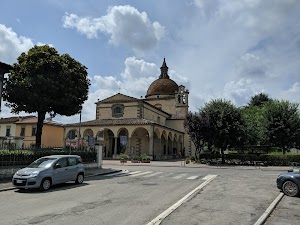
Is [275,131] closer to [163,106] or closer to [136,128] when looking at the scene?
[136,128]

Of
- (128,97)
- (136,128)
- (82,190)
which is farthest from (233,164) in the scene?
(82,190)

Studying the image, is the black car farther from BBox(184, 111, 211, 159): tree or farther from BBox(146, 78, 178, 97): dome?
BBox(146, 78, 178, 97): dome

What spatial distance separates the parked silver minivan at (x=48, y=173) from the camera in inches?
476

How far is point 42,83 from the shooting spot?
19.3m

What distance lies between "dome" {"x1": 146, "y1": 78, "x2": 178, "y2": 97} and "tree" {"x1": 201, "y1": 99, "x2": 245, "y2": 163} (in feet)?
82.2

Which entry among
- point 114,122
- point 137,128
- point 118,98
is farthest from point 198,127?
point 118,98

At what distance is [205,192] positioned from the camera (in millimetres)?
11992

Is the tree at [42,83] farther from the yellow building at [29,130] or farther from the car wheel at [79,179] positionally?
the yellow building at [29,130]

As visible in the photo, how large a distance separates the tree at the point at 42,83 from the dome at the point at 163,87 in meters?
38.2

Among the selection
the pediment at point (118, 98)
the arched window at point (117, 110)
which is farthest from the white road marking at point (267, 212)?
the arched window at point (117, 110)

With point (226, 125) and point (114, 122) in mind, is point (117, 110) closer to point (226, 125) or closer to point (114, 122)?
point (114, 122)

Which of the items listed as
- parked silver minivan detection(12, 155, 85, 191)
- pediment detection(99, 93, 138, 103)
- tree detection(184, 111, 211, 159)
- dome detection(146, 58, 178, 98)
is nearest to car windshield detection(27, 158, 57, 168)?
parked silver minivan detection(12, 155, 85, 191)

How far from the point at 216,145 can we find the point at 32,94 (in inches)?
886

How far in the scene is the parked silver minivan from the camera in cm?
1209
